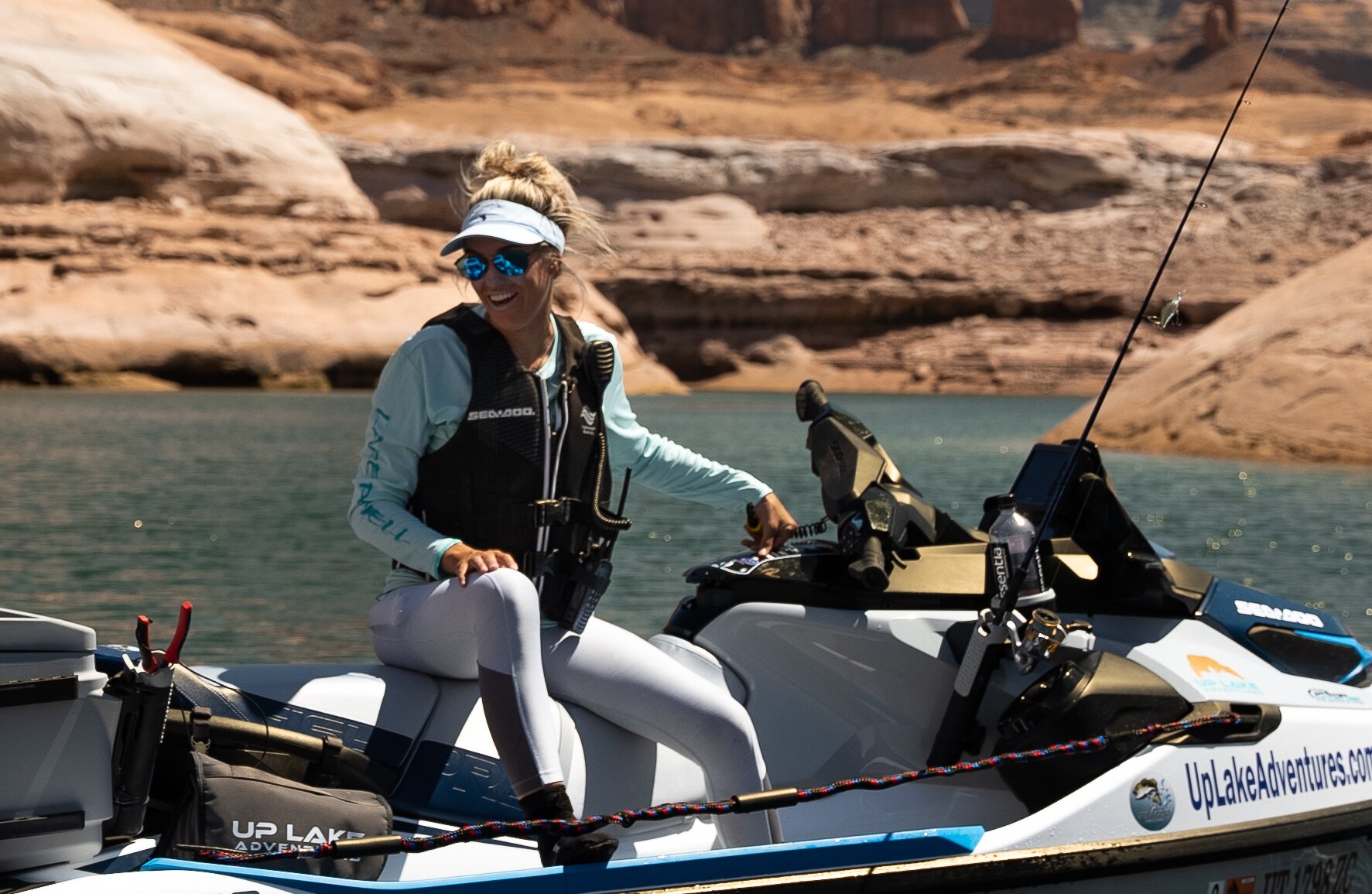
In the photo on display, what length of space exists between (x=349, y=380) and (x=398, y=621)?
34.3 metres

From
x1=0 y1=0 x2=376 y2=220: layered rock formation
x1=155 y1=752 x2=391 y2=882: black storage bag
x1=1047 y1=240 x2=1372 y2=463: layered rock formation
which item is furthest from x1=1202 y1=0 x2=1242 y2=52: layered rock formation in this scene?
x1=155 y1=752 x2=391 y2=882: black storage bag

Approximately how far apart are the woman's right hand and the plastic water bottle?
1.01 meters

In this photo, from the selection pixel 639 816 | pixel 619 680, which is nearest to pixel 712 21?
pixel 619 680

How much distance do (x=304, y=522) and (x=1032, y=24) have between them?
5028 inches

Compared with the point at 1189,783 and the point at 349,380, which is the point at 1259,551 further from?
the point at 349,380

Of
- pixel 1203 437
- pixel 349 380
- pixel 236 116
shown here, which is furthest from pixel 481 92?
pixel 1203 437

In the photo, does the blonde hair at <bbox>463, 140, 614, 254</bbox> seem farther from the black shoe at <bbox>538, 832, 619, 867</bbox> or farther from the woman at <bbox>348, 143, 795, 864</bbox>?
the black shoe at <bbox>538, 832, 619, 867</bbox>

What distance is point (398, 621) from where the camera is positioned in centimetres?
269

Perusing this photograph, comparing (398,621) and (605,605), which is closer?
(398,621)

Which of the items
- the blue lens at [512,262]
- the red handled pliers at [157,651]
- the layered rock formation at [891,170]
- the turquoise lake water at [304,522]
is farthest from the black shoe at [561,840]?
the layered rock formation at [891,170]

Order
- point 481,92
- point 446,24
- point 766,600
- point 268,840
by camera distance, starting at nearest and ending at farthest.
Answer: point 268,840
point 766,600
point 481,92
point 446,24

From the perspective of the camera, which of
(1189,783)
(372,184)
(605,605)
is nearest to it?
(1189,783)

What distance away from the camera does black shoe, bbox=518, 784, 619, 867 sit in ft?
7.78

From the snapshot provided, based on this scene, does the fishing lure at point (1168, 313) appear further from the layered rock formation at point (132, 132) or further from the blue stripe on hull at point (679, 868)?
the layered rock formation at point (132, 132)
